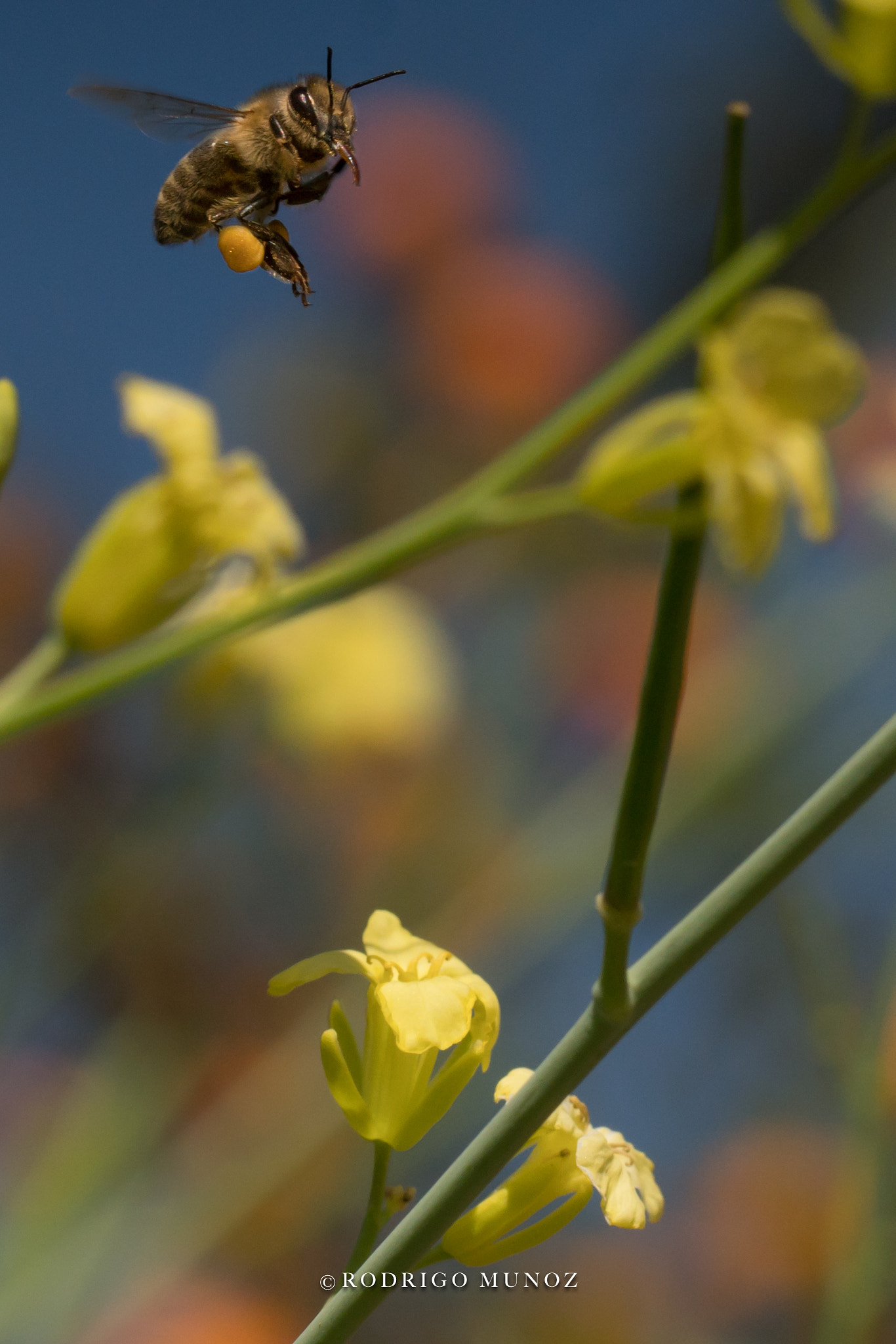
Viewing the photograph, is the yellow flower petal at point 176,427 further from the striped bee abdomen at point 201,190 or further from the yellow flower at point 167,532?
the striped bee abdomen at point 201,190

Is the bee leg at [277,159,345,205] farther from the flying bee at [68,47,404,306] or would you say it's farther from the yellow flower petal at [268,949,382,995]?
the yellow flower petal at [268,949,382,995]

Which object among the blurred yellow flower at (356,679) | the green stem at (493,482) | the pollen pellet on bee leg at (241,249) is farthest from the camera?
the blurred yellow flower at (356,679)

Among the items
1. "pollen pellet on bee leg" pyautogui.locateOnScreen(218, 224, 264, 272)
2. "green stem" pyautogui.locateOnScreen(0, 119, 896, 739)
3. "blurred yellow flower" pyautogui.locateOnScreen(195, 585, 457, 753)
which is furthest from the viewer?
"blurred yellow flower" pyautogui.locateOnScreen(195, 585, 457, 753)

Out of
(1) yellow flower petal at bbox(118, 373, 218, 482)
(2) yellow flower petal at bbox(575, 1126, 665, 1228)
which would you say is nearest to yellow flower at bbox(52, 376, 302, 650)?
(1) yellow flower petal at bbox(118, 373, 218, 482)

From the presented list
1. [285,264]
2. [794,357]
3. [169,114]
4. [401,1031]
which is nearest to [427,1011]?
[401,1031]

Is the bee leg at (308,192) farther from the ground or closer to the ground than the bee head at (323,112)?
closer to the ground

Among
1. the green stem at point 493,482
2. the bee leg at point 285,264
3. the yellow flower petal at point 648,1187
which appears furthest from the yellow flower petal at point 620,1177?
the bee leg at point 285,264

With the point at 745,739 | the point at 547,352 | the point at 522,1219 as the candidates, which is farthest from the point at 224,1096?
the point at 547,352
